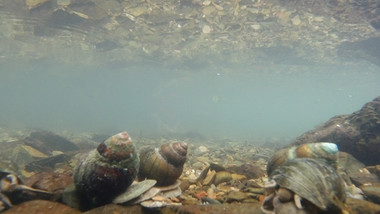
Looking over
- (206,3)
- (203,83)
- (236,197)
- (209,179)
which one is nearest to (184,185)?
(209,179)

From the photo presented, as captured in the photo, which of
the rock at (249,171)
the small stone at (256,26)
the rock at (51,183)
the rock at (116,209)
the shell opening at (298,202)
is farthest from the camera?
the small stone at (256,26)

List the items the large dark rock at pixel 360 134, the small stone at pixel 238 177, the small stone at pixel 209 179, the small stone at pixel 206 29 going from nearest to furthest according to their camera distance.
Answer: the small stone at pixel 209 179 → the small stone at pixel 238 177 → the large dark rock at pixel 360 134 → the small stone at pixel 206 29

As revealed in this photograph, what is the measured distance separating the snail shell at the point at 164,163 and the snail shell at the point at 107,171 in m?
0.52

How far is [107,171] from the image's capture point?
244 centimetres

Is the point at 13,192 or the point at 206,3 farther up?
the point at 206,3

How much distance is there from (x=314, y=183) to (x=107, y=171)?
77.5 inches

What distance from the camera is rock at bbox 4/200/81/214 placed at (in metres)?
2.37

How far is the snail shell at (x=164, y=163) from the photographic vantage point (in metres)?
3.11

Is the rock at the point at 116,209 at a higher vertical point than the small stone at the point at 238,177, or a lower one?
higher

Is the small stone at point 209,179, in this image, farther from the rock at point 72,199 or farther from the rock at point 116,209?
the rock at point 72,199

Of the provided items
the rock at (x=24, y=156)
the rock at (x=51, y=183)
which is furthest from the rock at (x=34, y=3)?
the rock at (x=51, y=183)

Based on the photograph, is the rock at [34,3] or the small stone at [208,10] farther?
the small stone at [208,10]

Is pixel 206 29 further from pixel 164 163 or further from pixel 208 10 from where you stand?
pixel 164 163

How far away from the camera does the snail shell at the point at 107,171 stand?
2430mm
